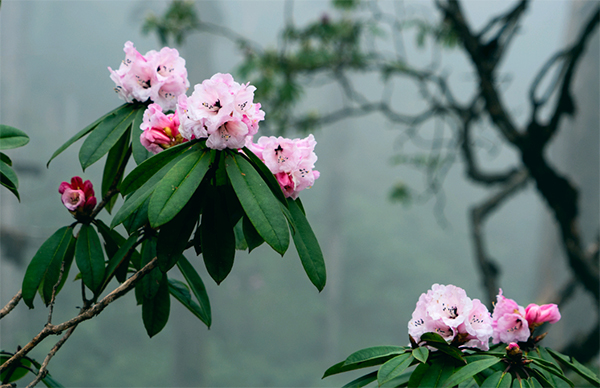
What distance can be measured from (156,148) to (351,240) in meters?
10.8

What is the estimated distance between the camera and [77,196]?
2.52 feet

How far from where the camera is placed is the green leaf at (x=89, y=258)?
0.72 m

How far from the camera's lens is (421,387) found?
57 cm

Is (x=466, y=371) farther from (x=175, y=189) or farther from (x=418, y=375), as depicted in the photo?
(x=175, y=189)

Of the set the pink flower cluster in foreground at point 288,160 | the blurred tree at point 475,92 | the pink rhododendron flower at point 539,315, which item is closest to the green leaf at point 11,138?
the pink flower cluster in foreground at point 288,160

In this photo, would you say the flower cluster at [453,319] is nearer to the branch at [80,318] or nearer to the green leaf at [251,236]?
the green leaf at [251,236]

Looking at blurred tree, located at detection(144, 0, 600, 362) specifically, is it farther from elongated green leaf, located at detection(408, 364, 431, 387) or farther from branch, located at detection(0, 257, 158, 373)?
branch, located at detection(0, 257, 158, 373)

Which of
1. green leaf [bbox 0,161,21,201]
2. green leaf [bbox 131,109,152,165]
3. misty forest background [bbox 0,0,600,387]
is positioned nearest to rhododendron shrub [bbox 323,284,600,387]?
green leaf [bbox 131,109,152,165]

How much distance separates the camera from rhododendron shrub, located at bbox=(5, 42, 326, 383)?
1.84 feet

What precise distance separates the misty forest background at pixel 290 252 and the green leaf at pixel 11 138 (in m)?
2.93

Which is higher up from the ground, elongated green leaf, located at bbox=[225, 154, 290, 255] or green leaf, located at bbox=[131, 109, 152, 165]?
green leaf, located at bbox=[131, 109, 152, 165]

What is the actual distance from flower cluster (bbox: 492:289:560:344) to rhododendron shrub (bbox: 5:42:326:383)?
0.31 metres

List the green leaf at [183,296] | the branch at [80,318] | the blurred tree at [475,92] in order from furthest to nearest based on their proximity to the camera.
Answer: the blurred tree at [475,92]
the green leaf at [183,296]
the branch at [80,318]

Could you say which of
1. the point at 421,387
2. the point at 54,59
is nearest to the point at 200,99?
the point at 421,387
